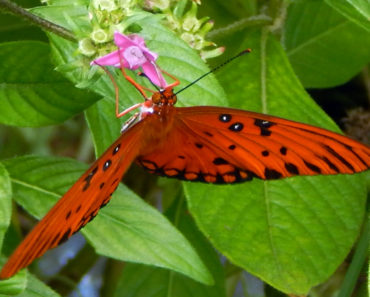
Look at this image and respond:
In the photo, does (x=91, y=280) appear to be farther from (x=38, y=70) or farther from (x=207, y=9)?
(x=38, y=70)

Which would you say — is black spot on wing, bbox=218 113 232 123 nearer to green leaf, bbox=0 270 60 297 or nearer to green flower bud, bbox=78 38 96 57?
green flower bud, bbox=78 38 96 57

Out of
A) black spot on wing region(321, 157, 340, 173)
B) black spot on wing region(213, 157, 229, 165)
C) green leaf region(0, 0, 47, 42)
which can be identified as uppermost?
black spot on wing region(321, 157, 340, 173)

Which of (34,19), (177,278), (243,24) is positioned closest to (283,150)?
(34,19)

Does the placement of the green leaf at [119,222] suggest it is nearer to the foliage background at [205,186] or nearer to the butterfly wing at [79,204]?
the foliage background at [205,186]

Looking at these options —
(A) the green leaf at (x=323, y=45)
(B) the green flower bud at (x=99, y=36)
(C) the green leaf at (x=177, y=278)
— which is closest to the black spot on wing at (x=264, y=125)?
(B) the green flower bud at (x=99, y=36)

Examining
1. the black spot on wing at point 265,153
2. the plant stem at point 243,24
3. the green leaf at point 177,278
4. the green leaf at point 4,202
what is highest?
the black spot on wing at point 265,153

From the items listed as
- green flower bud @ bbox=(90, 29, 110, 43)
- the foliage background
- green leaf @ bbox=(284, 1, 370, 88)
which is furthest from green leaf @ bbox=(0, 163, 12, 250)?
green leaf @ bbox=(284, 1, 370, 88)

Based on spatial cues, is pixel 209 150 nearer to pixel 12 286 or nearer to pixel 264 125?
pixel 264 125
